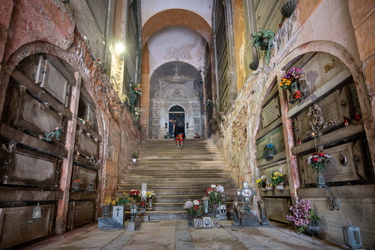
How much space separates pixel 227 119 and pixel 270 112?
3613 millimetres

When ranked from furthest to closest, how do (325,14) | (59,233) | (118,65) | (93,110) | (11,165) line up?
1. (118,65)
2. (93,110)
3. (59,233)
4. (325,14)
5. (11,165)

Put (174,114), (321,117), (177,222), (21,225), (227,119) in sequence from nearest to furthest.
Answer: (21,225) < (321,117) < (177,222) < (227,119) < (174,114)

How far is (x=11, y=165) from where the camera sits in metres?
2.86

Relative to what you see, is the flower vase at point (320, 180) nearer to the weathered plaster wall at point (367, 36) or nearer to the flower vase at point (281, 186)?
the weathered plaster wall at point (367, 36)

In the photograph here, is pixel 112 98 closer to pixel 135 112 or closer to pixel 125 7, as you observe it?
pixel 135 112

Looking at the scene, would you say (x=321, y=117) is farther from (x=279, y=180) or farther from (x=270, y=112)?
(x=270, y=112)

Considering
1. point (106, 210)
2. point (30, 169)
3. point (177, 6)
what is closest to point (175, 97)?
point (177, 6)

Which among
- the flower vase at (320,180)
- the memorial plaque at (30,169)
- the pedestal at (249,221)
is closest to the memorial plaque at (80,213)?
the memorial plaque at (30,169)

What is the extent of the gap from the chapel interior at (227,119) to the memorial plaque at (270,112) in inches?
1.9

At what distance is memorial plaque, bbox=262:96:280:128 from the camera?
16.9ft

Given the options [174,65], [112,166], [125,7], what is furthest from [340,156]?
[174,65]

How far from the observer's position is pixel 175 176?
8109 mm

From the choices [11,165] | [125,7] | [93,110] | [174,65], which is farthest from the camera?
[174,65]

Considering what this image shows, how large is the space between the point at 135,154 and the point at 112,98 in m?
3.11
